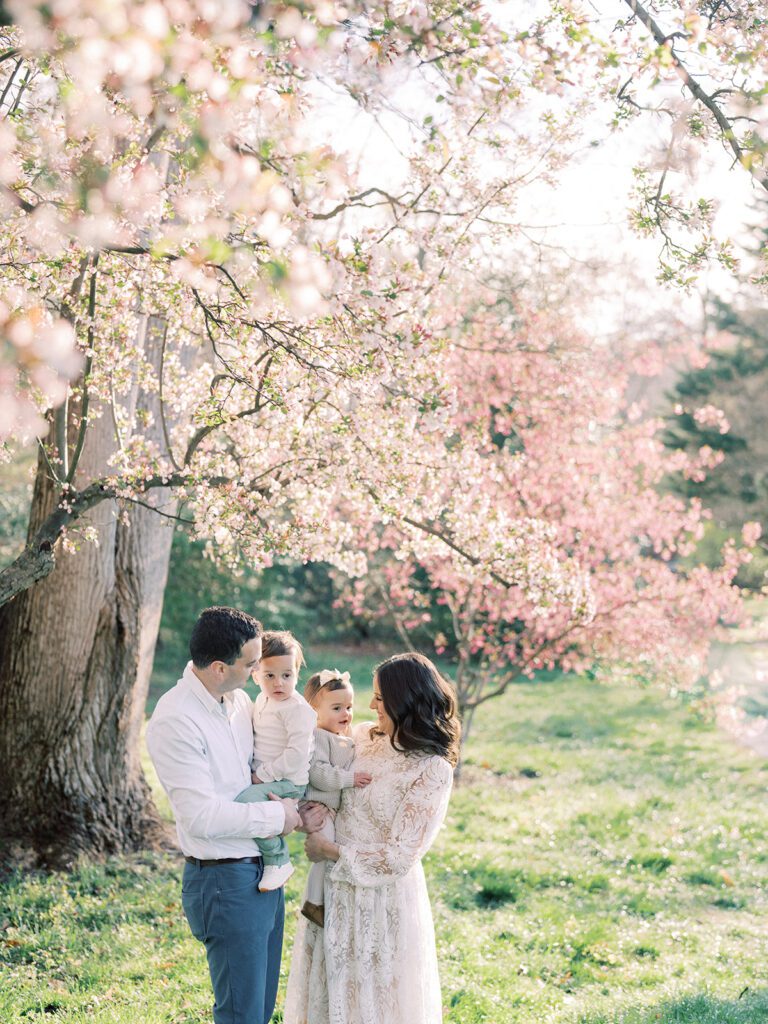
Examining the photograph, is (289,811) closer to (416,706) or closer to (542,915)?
(416,706)

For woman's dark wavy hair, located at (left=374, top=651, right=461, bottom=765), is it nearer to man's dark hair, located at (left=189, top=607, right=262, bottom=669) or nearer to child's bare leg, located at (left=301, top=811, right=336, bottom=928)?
child's bare leg, located at (left=301, top=811, right=336, bottom=928)

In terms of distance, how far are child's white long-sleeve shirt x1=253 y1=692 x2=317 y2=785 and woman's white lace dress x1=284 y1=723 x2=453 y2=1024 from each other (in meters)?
0.30

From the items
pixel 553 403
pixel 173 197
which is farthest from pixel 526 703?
pixel 173 197

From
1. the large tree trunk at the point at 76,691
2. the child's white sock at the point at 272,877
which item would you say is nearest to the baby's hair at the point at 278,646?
the child's white sock at the point at 272,877

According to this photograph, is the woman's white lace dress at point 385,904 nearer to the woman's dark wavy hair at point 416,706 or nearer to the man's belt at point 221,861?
the woman's dark wavy hair at point 416,706

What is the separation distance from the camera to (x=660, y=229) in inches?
189

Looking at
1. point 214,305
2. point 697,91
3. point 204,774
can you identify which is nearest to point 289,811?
point 204,774

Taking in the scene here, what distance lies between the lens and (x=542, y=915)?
607 cm

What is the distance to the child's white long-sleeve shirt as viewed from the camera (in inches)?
127

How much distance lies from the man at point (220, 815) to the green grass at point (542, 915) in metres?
1.46

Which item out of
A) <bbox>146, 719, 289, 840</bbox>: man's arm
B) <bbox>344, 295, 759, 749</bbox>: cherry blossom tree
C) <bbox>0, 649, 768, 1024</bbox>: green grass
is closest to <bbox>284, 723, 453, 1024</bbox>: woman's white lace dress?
<bbox>146, 719, 289, 840</bbox>: man's arm

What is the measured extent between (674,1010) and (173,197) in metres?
4.32

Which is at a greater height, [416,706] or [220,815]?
[416,706]

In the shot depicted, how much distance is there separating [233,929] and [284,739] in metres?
0.60
